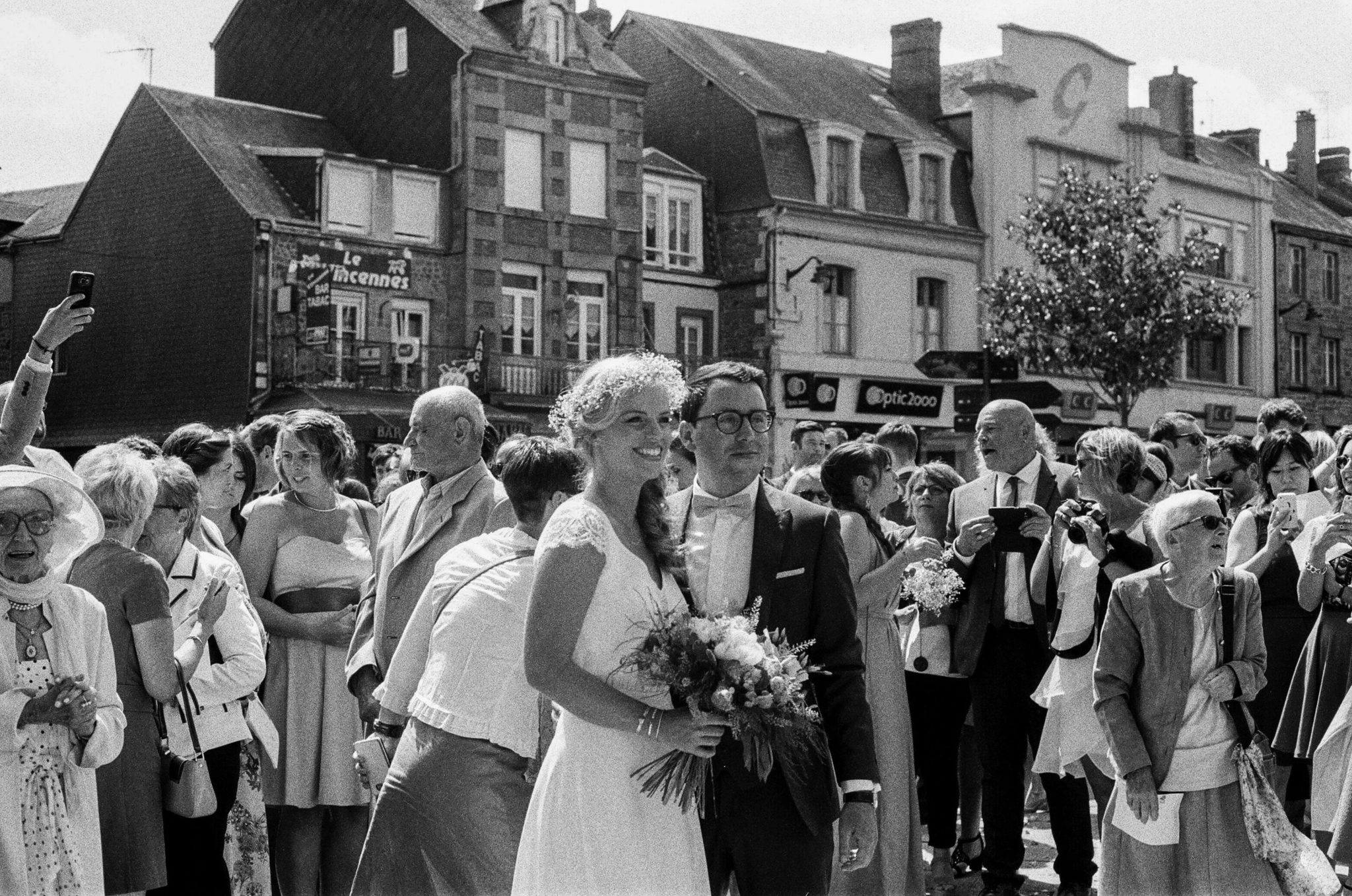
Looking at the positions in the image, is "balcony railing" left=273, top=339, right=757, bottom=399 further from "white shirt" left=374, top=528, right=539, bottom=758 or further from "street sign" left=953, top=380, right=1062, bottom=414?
"white shirt" left=374, top=528, right=539, bottom=758

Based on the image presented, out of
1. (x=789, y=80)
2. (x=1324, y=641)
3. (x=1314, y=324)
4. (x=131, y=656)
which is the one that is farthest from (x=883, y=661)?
(x=1314, y=324)

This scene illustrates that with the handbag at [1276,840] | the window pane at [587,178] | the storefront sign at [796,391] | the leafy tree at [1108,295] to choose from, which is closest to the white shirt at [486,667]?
the handbag at [1276,840]

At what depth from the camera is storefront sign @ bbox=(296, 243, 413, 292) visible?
100 ft

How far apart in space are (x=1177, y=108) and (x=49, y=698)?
149 ft

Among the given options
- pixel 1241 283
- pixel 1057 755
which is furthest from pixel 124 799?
pixel 1241 283

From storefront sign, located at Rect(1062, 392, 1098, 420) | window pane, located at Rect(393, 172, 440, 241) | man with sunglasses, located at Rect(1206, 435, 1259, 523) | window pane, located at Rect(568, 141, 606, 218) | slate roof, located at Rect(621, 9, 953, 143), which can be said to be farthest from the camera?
storefront sign, located at Rect(1062, 392, 1098, 420)

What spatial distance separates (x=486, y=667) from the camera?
203 inches

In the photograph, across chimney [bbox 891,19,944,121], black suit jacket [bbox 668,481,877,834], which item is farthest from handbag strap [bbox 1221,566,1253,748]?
chimney [bbox 891,19,944,121]

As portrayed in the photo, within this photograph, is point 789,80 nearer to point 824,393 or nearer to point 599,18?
point 599,18

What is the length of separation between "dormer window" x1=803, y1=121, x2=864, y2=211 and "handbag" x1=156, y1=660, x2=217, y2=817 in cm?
3117

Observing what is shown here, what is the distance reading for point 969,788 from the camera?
30.5ft

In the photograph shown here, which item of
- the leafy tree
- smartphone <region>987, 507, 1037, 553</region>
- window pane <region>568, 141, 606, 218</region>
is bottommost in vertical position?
smartphone <region>987, 507, 1037, 553</region>

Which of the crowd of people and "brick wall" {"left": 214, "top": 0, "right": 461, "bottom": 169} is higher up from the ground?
"brick wall" {"left": 214, "top": 0, "right": 461, "bottom": 169}

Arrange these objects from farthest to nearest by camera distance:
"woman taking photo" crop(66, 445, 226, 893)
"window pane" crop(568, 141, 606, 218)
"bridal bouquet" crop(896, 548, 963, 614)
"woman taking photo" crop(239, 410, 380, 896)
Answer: "window pane" crop(568, 141, 606, 218) → "bridal bouquet" crop(896, 548, 963, 614) → "woman taking photo" crop(239, 410, 380, 896) → "woman taking photo" crop(66, 445, 226, 893)
